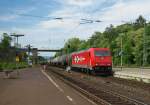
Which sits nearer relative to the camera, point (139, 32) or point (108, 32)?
point (139, 32)

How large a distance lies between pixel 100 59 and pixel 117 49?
2705 inches

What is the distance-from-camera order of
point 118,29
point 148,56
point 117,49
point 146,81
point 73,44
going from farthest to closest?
point 73,44, point 118,29, point 117,49, point 148,56, point 146,81

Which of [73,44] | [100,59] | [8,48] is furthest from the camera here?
[73,44]

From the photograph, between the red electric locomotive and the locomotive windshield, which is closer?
the red electric locomotive

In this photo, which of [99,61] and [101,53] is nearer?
[99,61]

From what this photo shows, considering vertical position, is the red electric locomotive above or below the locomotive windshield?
below

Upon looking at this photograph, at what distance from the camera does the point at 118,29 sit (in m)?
152

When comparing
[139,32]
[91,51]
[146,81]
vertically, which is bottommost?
[146,81]

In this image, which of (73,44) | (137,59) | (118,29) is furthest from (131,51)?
(73,44)

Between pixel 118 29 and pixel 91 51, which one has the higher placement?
pixel 118 29

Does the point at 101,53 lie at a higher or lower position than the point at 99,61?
higher

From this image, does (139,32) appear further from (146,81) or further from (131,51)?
(146,81)

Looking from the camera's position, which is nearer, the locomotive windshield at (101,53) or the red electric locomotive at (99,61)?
the red electric locomotive at (99,61)

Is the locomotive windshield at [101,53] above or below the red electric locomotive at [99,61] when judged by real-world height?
above
